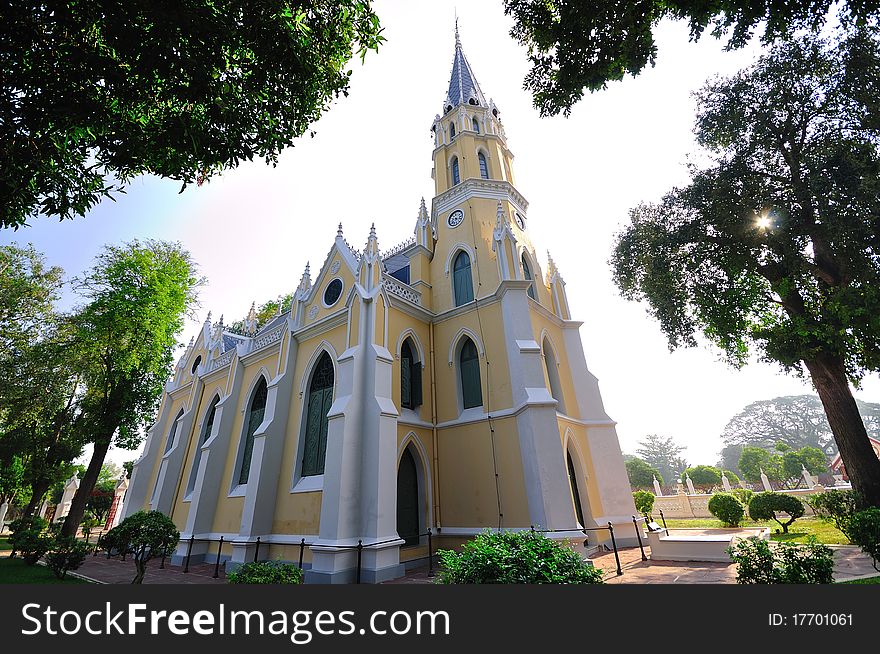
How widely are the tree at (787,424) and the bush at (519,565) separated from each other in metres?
80.7

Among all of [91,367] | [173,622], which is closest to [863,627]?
[173,622]

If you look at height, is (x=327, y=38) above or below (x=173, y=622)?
above

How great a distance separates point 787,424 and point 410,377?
272ft

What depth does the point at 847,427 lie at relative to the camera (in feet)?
34.4

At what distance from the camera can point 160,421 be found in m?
21.5

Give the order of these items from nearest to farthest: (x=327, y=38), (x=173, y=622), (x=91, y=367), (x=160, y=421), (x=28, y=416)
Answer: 1. (x=173, y=622)
2. (x=327, y=38)
3. (x=91, y=367)
4. (x=28, y=416)
5. (x=160, y=421)

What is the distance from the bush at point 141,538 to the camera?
7598 millimetres

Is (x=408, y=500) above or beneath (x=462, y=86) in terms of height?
beneath

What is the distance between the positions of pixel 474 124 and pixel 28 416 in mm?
26990

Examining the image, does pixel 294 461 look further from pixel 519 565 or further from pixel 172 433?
pixel 172 433

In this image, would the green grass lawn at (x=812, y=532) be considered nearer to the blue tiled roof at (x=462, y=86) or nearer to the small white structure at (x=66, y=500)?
the blue tiled roof at (x=462, y=86)

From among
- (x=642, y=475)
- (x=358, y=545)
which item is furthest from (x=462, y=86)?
(x=642, y=475)

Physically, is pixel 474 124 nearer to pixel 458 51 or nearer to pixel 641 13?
pixel 458 51

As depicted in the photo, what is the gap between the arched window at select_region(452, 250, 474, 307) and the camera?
14336 mm
